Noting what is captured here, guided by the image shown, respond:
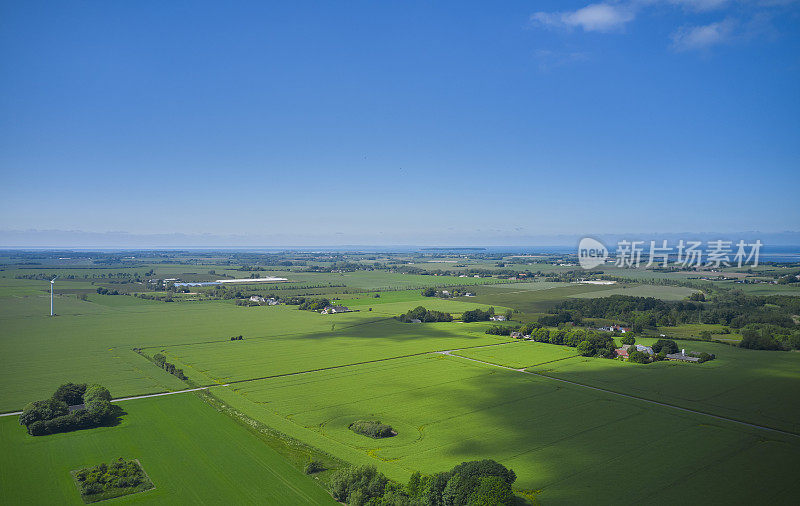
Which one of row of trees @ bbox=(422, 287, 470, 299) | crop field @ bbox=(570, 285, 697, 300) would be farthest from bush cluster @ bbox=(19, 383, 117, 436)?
crop field @ bbox=(570, 285, 697, 300)

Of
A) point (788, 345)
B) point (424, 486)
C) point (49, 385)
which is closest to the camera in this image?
point (424, 486)

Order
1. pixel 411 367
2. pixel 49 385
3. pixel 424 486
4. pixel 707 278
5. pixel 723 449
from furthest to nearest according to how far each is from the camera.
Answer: pixel 707 278
pixel 411 367
pixel 49 385
pixel 723 449
pixel 424 486

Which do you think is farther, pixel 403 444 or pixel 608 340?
pixel 608 340

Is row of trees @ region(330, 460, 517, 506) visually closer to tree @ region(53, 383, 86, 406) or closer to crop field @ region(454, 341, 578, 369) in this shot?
tree @ region(53, 383, 86, 406)

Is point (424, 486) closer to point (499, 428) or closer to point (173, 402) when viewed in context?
point (499, 428)

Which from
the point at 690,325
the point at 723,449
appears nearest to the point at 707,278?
the point at 690,325

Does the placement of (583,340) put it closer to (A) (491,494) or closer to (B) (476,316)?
(B) (476,316)
